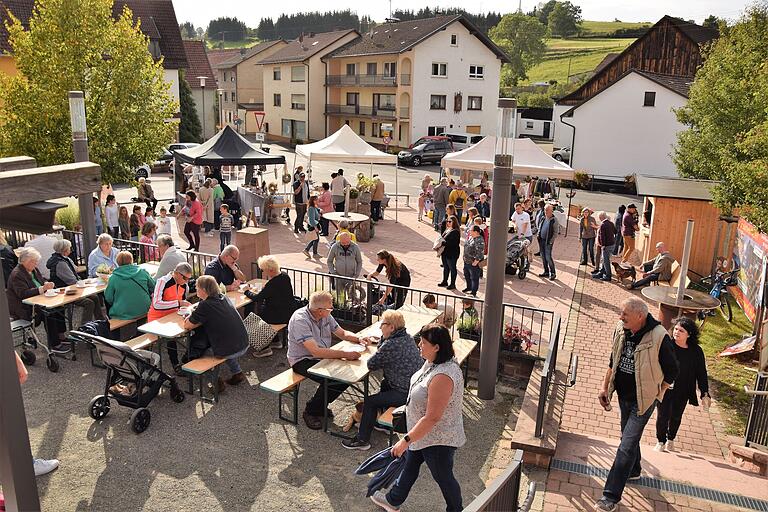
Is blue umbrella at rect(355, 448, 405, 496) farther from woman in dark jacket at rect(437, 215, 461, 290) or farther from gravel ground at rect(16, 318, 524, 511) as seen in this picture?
woman in dark jacket at rect(437, 215, 461, 290)

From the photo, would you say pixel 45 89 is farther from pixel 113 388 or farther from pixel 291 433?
pixel 291 433

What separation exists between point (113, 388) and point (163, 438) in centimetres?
96

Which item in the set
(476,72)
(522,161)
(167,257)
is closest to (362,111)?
(476,72)

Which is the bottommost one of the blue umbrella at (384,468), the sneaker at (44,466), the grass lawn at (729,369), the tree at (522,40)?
the grass lawn at (729,369)

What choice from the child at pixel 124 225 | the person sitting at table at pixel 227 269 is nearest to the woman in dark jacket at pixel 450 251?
the person sitting at table at pixel 227 269

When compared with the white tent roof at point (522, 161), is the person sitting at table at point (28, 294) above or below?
below

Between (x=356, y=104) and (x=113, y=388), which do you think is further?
(x=356, y=104)

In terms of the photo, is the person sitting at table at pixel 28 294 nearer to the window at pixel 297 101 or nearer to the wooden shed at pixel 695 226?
the wooden shed at pixel 695 226

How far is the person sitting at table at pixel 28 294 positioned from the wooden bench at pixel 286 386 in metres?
3.61

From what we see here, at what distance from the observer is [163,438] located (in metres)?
6.69

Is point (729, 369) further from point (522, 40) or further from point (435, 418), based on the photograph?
point (522, 40)

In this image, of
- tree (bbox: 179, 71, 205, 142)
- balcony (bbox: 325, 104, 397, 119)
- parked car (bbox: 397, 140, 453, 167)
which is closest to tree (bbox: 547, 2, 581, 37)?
balcony (bbox: 325, 104, 397, 119)

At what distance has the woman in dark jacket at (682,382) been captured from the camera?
6.29 metres

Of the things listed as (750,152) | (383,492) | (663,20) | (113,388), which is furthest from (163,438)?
(663,20)
